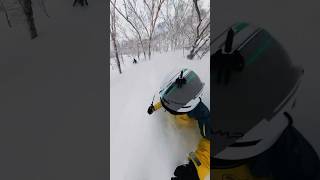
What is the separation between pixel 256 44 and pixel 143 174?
56 cm

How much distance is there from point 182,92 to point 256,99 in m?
0.32

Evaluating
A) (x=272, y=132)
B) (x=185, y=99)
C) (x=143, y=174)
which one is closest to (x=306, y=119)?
(x=272, y=132)

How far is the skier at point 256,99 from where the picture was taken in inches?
18.7

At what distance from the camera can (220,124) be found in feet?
1.64

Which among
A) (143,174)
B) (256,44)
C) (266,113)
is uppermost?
(256,44)

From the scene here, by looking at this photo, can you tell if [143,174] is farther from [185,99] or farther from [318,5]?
[318,5]

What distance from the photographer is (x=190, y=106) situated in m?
0.81

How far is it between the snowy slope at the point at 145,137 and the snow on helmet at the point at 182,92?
0.05 meters
